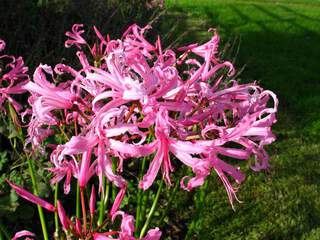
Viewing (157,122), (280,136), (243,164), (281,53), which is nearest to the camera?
(157,122)

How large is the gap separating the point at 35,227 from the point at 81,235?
201cm

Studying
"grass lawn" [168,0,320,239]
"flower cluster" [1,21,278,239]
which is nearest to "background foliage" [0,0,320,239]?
"grass lawn" [168,0,320,239]

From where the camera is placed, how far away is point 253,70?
7.01 metres

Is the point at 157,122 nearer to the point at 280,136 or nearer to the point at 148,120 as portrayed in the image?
the point at 148,120

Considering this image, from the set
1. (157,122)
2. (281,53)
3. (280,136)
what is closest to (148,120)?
(157,122)

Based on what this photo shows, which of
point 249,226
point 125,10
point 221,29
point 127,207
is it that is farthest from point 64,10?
point 221,29

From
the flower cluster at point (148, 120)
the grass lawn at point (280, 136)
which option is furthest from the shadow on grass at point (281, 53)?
the flower cluster at point (148, 120)

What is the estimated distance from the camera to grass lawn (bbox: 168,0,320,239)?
346 centimetres

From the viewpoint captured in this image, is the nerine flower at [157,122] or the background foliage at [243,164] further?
the background foliage at [243,164]

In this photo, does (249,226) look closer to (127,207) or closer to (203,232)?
(203,232)

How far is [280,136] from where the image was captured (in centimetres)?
499

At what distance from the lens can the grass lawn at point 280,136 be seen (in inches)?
136

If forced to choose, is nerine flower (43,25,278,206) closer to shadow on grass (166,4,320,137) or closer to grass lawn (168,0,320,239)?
grass lawn (168,0,320,239)

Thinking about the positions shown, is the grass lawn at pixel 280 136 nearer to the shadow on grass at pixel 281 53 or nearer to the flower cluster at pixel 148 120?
the shadow on grass at pixel 281 53
